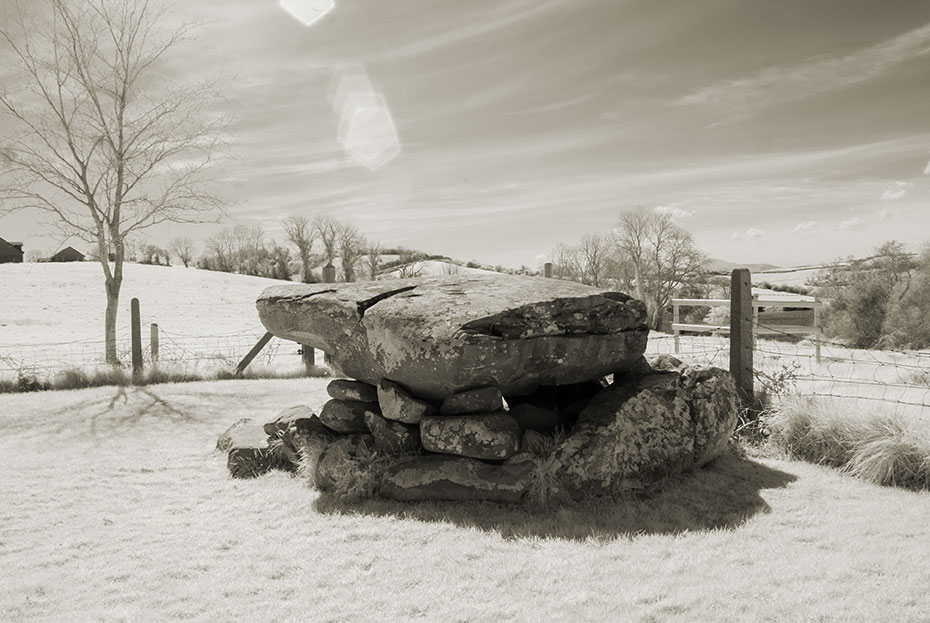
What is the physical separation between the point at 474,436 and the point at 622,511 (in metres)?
1.59

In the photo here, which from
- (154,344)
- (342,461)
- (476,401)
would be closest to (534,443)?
(476,401)

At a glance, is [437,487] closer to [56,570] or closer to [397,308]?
[397,308]

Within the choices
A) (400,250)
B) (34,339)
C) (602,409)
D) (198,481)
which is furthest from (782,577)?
(400,250)

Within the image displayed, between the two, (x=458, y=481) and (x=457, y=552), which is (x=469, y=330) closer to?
(x=458, y=481)

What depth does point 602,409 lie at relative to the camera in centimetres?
636

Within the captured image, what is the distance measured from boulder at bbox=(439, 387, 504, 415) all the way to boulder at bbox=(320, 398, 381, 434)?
1.17 metres

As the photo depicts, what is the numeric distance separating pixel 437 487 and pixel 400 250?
46956mm

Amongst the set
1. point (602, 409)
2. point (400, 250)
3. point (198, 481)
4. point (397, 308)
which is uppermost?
point (400, 250)

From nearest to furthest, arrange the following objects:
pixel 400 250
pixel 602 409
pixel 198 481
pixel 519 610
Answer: pixel 519 610
pixel 602 409
pixel 198 481
pixel 400 250

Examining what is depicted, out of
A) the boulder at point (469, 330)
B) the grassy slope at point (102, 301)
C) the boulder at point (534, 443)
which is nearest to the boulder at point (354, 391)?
the boulder at point (469, 330)

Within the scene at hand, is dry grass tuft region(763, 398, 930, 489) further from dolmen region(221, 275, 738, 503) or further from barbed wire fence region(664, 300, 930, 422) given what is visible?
dolmen region(221, 275, 738, 503)

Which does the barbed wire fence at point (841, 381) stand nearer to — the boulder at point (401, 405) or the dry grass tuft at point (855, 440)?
the dry grass tuft at point (855, 440)

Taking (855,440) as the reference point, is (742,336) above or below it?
above

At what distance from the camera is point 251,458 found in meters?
7.32
